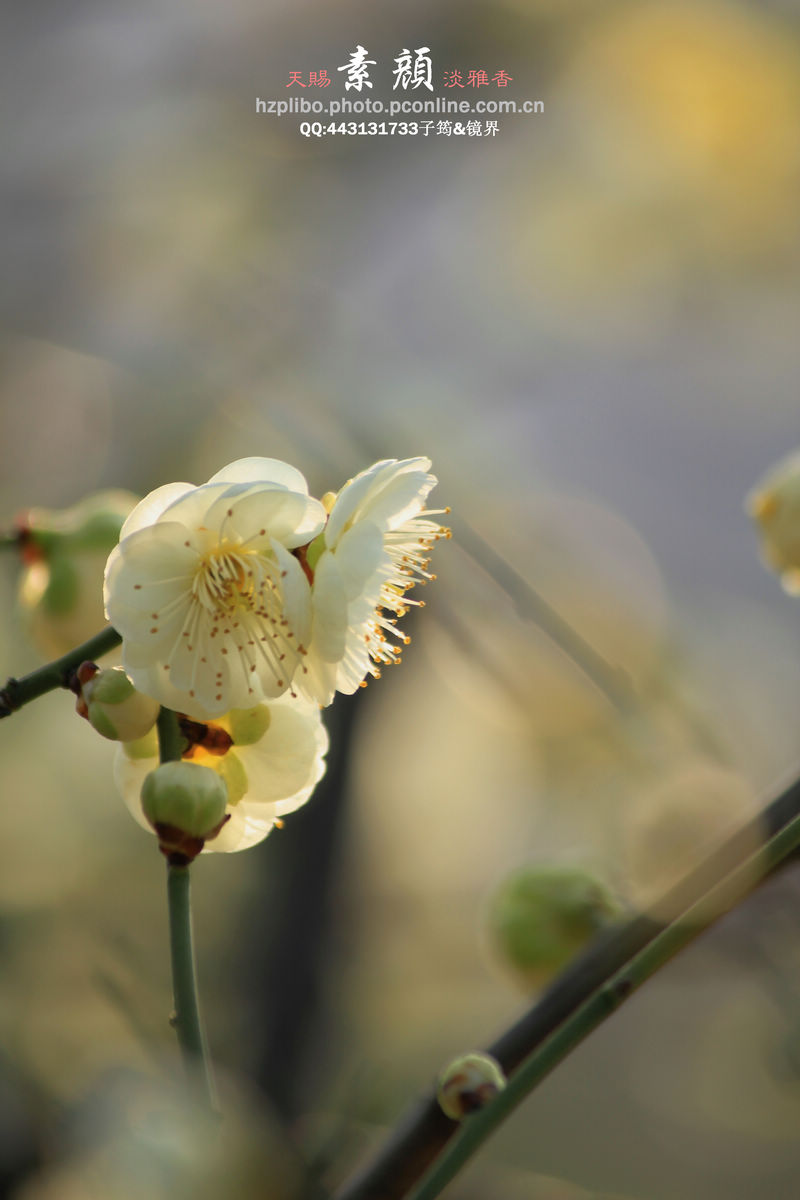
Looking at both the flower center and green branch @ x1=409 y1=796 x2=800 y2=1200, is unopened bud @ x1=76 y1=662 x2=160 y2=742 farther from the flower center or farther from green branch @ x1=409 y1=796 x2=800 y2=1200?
green branch @ x1=409 y1=796 x2=800 y2=1200

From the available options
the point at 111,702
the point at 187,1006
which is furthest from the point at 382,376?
the point at 187,1006

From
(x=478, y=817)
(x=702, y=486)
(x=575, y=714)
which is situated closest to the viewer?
(x=575, y=714)

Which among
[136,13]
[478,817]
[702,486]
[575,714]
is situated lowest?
[478,817]

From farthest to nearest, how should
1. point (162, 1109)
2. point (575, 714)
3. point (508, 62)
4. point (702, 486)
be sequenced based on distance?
1. point (702, 486)
2. point (508, 62)
3. point (575, 714)
4. point (162, 1109)

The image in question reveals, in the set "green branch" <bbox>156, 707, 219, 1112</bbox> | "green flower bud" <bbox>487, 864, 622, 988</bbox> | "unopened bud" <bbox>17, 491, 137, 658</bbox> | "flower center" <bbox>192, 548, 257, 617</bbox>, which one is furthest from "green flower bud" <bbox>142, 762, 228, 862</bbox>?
"green flower bud" <bbox>487, 864, 622, 988</bbox>

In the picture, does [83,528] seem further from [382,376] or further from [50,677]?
[382,376]

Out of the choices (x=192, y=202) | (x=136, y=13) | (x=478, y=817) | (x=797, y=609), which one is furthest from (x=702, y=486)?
(x=136, y=13)

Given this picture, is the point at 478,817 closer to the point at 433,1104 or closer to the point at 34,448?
the point at 34,448
